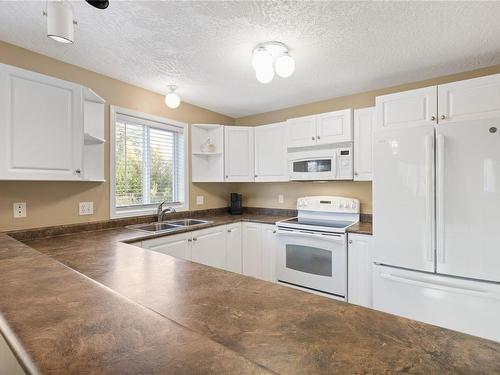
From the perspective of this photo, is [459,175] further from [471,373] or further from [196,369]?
[196,369]

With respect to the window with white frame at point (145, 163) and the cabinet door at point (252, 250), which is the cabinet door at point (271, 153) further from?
the window with white frame at point (145, 163)

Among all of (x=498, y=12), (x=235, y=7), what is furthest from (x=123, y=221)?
(x=498, y=12)

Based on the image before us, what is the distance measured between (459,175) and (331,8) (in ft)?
4.64

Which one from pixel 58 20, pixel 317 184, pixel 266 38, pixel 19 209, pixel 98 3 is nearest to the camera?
pixel 98 3

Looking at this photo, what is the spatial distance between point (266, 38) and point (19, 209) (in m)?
2.19

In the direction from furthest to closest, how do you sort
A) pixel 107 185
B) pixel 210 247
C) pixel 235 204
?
pixel 235 204 < pixel 210 247 < pixel 107 185

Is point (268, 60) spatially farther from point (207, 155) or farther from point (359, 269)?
point (359, 269)

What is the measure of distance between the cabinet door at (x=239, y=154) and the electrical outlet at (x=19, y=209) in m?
2.00

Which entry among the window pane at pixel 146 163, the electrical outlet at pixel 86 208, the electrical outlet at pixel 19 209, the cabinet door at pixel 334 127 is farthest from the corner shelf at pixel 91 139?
the cabinet door at pixel 334 127

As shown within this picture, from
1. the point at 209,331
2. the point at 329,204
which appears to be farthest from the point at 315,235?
the point at 209,331

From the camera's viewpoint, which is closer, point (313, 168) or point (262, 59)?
point (262, 59)

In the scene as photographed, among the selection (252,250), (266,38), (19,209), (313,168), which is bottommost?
(252,250)

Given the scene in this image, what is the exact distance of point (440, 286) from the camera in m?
1.89

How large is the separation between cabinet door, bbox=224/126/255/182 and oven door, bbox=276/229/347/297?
0.98m
